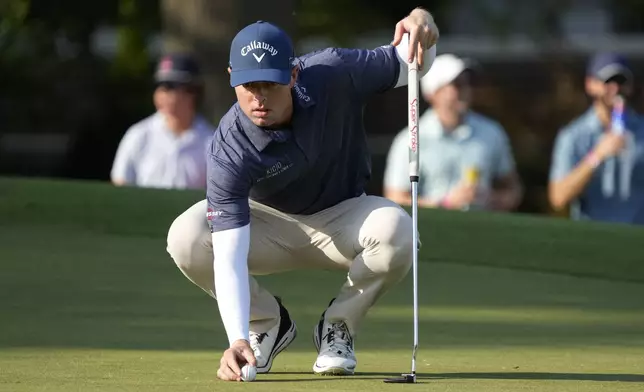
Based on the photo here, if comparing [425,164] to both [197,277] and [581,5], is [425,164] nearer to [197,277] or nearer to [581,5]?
[197,277]

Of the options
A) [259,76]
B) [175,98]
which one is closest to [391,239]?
[259,76]

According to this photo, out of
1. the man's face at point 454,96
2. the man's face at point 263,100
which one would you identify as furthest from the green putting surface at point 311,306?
the man's face at point 454,96

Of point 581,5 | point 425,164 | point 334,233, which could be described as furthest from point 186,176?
point 581,5

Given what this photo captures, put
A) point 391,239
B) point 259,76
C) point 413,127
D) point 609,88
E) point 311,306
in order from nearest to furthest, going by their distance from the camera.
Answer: point 259,76 → point 413,127 → point 391,239 → point 311,306 → point 609,88

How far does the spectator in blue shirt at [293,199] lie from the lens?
509 cm

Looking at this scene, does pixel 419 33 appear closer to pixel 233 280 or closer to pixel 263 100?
pixel 263 100

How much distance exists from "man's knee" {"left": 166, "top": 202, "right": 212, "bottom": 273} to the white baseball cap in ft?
14.0

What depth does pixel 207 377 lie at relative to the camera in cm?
514

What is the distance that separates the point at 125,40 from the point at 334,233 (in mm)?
11527

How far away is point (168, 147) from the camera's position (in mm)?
10008

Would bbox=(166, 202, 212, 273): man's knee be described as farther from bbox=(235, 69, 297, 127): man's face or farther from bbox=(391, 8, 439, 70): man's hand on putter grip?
bbox=(391, 8, 439, 70): man's hand on putter grip

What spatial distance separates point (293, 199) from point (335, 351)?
0.60 meters

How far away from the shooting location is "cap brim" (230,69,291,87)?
4.98 metres

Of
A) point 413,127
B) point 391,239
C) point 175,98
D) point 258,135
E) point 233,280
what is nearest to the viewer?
point 233,280
